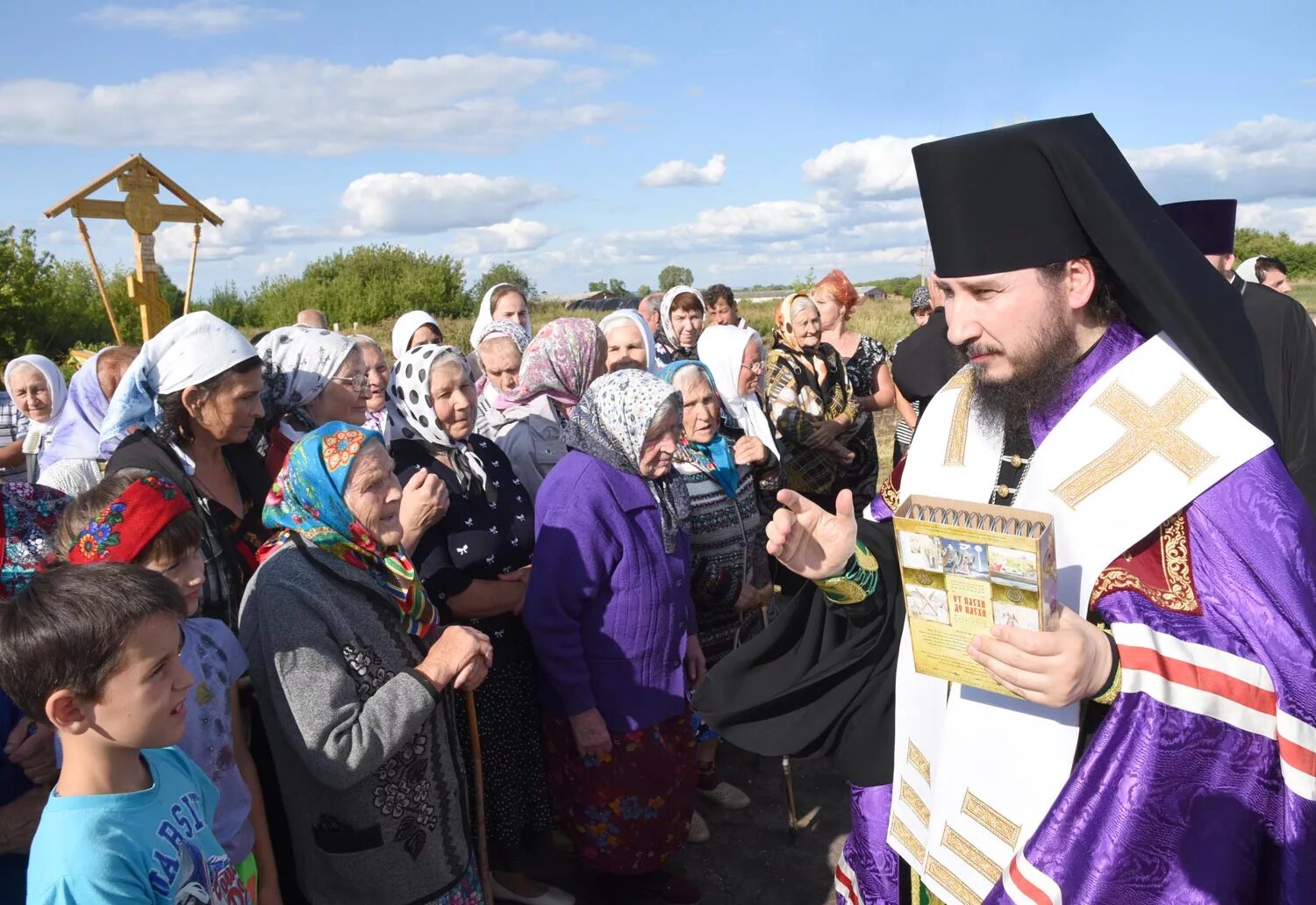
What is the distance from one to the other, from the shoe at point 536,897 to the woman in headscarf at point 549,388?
5.51 feet

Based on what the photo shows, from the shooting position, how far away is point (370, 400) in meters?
5.13

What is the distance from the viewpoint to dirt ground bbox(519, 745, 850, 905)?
3.75 meters

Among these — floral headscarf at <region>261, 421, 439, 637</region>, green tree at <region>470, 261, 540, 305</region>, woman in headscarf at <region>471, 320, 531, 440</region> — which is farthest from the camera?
green tree at <region>470, 261, 540, 305</region>

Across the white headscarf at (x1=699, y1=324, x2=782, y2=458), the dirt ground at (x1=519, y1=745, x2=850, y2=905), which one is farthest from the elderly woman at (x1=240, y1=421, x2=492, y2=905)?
the white headscarf at (x1=699, y1=324, x2=782, y2=458)

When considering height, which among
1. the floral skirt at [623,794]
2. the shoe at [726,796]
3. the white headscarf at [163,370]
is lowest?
the shoe at [726,796]

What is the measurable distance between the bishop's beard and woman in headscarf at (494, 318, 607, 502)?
8.35ft

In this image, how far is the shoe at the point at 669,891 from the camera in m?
3.60

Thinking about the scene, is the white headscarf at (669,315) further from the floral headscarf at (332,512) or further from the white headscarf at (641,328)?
the floral headscarf at (332,512)

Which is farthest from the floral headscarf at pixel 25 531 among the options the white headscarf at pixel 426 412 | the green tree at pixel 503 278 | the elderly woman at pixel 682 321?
the green tree at pixel 503 278

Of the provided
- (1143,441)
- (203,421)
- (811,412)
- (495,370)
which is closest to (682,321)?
(811,412)

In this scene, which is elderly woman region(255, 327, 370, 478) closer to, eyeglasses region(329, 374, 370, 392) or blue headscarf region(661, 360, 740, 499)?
eyeglasses region(329, 374, 370, 392)

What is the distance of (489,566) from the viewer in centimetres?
337

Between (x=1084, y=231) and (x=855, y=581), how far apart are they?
0.90 metres

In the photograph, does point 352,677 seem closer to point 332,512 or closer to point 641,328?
point 332,512
